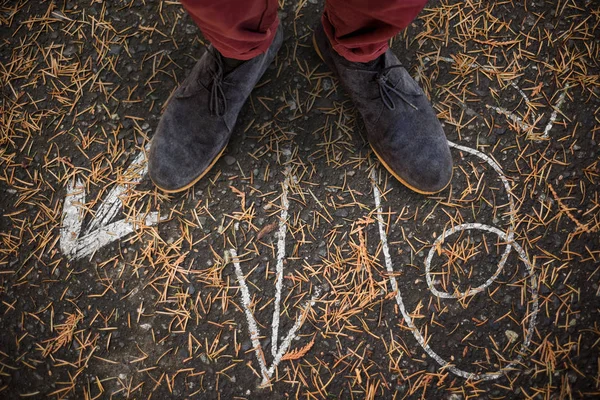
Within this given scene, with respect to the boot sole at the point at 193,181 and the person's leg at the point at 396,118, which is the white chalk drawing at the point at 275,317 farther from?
the person's leg at the point at 396,118

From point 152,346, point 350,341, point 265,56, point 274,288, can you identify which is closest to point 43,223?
point 152,346

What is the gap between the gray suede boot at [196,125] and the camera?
180 centimetres

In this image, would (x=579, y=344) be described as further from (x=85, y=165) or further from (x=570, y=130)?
(x=85, y=165)

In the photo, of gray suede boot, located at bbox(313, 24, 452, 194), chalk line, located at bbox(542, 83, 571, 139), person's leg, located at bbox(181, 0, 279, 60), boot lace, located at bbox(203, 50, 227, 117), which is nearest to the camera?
person's leg, located at bbox(181, 0, 279, 60)

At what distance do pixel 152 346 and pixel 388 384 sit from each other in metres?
1.10

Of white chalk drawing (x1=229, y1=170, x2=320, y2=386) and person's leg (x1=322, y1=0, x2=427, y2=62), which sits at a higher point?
person's leg (x1=322, y1=0, x2=427, y2=62)

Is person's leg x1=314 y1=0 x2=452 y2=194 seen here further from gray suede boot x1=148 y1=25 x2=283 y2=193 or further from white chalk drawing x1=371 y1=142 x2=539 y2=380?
gray suede boot x1=148 y1=25 x2=283 y2=193

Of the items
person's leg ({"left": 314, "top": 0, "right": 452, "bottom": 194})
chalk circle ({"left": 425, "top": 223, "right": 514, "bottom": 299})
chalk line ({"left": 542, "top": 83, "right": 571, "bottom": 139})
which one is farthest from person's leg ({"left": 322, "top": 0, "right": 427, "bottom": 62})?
chalk line ({"left": 542, "top": 83, "right": 571, "bottom": 139})

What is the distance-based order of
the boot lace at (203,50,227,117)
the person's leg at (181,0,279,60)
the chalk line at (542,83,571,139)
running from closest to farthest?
1. the person's leg at (181,0,279,60)
2. the boot lace at (203,50,227,117)
3. the chalk line at (542,83,571,139)

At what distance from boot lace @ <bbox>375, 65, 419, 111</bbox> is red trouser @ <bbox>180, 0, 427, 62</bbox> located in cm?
21

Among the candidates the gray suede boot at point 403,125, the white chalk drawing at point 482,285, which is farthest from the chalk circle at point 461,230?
the gray suede boot at point 403,125

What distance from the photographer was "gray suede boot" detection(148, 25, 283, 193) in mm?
1804

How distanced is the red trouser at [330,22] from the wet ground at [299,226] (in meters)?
0.49

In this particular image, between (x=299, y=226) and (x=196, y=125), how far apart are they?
2.19 feet
